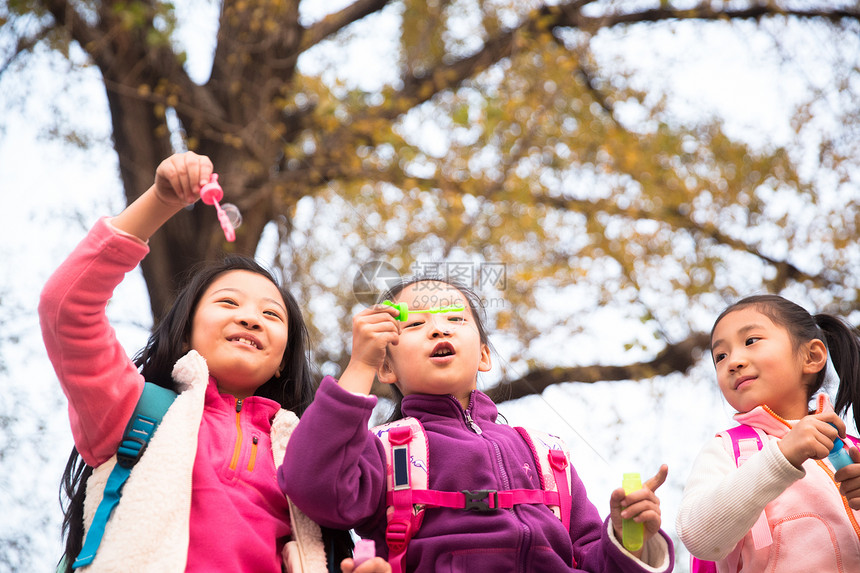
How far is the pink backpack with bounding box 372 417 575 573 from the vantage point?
2227mm

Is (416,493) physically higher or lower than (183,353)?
lower

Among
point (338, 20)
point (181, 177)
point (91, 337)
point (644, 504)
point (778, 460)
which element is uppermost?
point (338, 20)

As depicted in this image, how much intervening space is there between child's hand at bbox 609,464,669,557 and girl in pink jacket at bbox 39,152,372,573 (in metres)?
0.74

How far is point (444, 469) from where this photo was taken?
7.64 feet

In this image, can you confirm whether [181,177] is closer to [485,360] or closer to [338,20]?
[485,360]

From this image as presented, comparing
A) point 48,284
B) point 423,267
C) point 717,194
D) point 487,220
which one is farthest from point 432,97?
point 48,284

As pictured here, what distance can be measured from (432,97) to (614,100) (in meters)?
1.46

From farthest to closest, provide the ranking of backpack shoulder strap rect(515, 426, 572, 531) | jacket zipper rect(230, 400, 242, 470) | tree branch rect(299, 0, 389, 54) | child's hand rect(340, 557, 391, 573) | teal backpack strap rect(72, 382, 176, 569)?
tree branch rect(299, 0, 389, 54), backpack shoulder strap rect(515, 426, 572, 531), jacket zipper rect(230, 400, 242, 470), teal backpack strap rect(72, 382, 176, 569), child's hand rect(340, 557, 391, 573)

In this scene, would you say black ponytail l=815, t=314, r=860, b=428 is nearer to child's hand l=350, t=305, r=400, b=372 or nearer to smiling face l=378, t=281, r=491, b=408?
smiling face l=378, t=281, r=491, b=408

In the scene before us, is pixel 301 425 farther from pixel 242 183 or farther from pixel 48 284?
pixel 242 183

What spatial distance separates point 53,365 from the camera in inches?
86.4

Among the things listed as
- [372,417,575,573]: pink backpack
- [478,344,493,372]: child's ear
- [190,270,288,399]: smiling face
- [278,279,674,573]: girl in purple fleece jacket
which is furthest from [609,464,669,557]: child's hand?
[190,270,288,399]: smiling face

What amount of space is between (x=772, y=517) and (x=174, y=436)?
61.7 inches

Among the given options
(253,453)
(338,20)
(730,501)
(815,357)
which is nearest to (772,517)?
(730,501)
